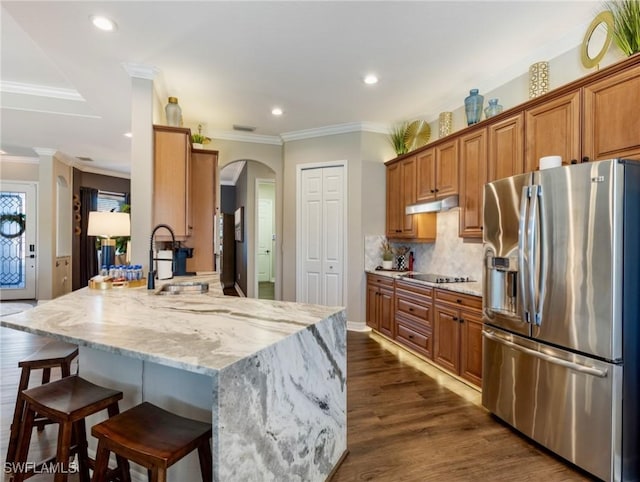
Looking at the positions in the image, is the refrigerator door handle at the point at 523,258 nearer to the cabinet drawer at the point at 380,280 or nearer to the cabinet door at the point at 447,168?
the cabinet door at the point at 447,168

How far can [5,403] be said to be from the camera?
8.92 feet

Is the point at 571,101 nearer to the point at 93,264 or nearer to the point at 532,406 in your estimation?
the point at 532,406

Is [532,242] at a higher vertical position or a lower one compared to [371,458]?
higher

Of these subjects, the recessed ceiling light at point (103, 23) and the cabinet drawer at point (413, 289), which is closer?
the recessed ceiling light at point (103, 23)

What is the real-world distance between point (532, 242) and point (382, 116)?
298 centimetres

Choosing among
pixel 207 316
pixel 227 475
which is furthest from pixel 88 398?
pixel 227 475

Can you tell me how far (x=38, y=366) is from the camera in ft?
6.79

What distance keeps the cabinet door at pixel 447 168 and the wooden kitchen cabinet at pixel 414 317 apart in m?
1.06

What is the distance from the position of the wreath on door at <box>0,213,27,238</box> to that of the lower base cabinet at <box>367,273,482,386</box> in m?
7.07

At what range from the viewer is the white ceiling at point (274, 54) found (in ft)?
8.16

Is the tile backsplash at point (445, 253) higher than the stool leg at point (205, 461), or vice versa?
the tile backsplash at point (445, 253)

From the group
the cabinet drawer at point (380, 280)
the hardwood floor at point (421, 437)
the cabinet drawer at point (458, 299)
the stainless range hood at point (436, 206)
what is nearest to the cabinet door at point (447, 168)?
the stainless range hood at point (436, 206)

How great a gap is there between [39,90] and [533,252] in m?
5.31

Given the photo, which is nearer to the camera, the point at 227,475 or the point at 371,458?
the point at 227,475
